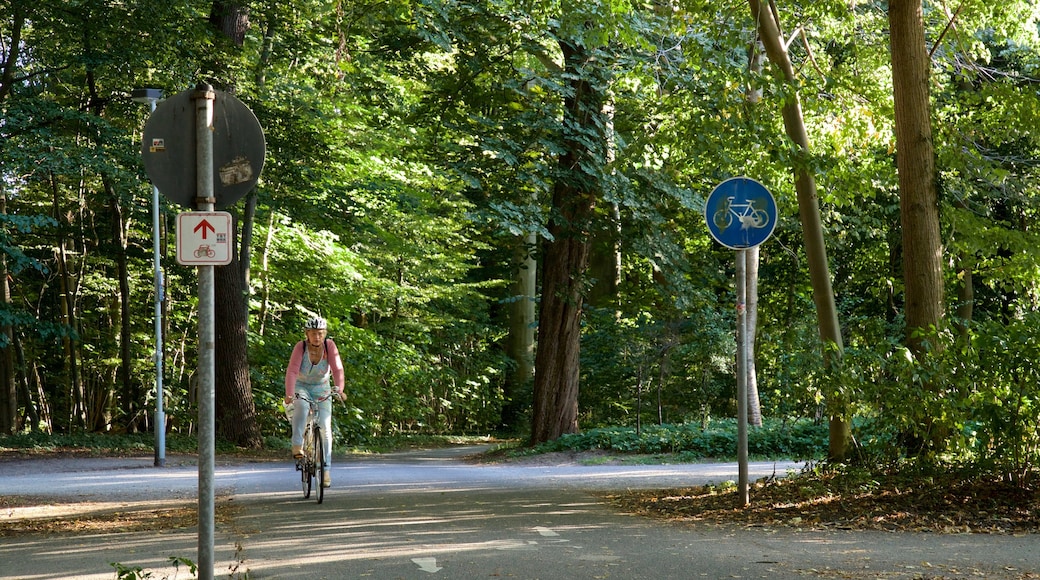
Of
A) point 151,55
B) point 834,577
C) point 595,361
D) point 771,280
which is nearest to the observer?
point 834,577

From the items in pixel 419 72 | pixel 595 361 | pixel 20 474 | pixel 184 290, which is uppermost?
pixel 419 72

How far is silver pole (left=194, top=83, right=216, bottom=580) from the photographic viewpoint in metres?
6.01

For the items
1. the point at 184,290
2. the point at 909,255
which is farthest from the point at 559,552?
the point at 184,290

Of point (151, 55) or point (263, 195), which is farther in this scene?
point (263, 195)

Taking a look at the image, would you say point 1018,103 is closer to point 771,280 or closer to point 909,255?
point 909,255

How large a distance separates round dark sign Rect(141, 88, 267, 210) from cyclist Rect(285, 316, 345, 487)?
5.31 metres

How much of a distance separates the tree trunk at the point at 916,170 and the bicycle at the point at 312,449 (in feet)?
20.1

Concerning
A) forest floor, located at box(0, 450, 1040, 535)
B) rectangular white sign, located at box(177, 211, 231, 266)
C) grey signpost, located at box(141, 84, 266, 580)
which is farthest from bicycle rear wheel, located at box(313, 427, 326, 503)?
rectangular white sign, located at box(177, 211, 231, 266)

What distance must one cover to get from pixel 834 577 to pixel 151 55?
573 inches

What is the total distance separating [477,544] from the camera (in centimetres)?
838

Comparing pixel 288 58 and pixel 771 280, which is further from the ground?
pixel 288 58

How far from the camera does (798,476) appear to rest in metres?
11.5

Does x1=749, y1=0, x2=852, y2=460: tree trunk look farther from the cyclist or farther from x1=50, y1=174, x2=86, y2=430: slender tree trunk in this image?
x1=50, y1=174, x2=86, y2=430: slender tree trunk

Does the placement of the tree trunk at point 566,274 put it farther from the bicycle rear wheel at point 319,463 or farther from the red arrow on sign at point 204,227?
the red arrow on sign at point 204,227
